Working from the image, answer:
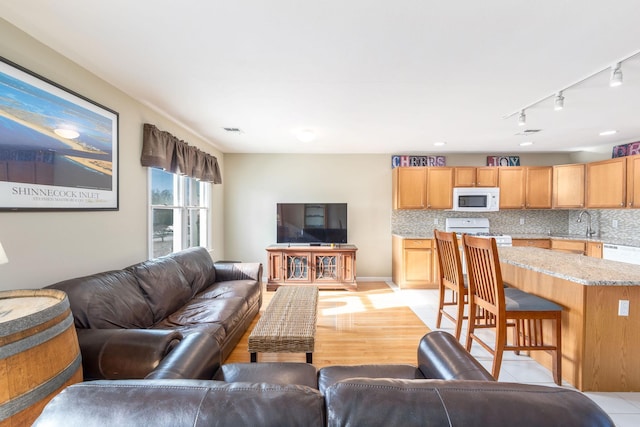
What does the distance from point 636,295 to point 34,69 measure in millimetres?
4195

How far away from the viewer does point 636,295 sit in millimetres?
1900

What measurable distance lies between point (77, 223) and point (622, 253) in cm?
611

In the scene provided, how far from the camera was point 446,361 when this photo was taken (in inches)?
50.8

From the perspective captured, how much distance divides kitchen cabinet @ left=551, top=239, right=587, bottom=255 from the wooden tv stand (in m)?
3.18

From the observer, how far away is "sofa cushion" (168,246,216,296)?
2.84 meters

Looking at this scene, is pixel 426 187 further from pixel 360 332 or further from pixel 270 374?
pixel 270 374

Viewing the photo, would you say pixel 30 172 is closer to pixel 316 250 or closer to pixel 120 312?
pixel 120 312

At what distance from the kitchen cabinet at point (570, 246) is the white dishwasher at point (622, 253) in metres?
0.25

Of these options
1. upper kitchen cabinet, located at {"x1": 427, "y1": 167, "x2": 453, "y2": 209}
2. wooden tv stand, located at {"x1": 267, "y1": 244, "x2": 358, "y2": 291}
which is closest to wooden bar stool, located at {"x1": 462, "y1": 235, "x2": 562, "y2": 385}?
wooden tv stand, located at {"x1": 267, "y1": 244, "x2": 358, "y2": 291}

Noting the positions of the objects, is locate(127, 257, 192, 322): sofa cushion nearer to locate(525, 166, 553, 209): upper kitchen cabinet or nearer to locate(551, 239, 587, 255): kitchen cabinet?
locate(551, 239, 587, 255): kitchen cabinet

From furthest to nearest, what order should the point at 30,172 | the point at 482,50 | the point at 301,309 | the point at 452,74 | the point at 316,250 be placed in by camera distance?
the point at 316,250
the point at 301,309
the point at 452,74
the point at 482,50
the point at 30,172

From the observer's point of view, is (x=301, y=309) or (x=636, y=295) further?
(x=301, y=309)

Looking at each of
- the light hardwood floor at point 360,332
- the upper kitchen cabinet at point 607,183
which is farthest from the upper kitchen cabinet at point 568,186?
the light hardwood floor at point 360,332

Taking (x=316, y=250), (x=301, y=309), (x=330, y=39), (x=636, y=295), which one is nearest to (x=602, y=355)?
(x=636, y=295)
